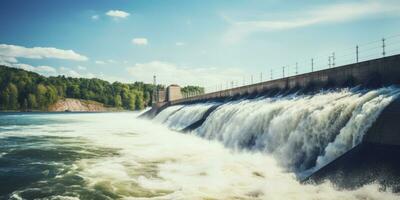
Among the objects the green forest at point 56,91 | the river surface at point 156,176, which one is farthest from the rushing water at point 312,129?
the green forest at point 56,91

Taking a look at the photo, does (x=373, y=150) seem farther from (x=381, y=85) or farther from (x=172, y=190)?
(x=381, y=85)

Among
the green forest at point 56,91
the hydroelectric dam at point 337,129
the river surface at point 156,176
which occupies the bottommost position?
the river surface at point 156,176

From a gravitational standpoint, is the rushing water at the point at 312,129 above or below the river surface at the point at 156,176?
above

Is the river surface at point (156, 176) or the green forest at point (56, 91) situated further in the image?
the green forest at point (56, 91)

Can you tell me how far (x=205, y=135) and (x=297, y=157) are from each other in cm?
1080

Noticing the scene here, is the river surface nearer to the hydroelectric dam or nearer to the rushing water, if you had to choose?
the hydroelectric dam

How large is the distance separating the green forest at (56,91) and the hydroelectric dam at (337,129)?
112 metres

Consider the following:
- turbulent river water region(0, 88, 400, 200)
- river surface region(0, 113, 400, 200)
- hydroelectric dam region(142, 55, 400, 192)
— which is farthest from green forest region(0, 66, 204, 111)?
river surface region(0, 113, 400, 200)

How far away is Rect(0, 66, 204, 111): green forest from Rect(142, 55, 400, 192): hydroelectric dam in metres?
112

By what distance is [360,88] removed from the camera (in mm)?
15891

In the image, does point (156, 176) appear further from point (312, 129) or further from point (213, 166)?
point (312, 129)

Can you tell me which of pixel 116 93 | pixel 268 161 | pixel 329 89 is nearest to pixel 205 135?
pixel 329 89

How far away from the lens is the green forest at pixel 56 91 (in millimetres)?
139750

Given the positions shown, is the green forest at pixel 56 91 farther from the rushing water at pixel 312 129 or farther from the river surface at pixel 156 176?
the river surface at pixel 156 176
